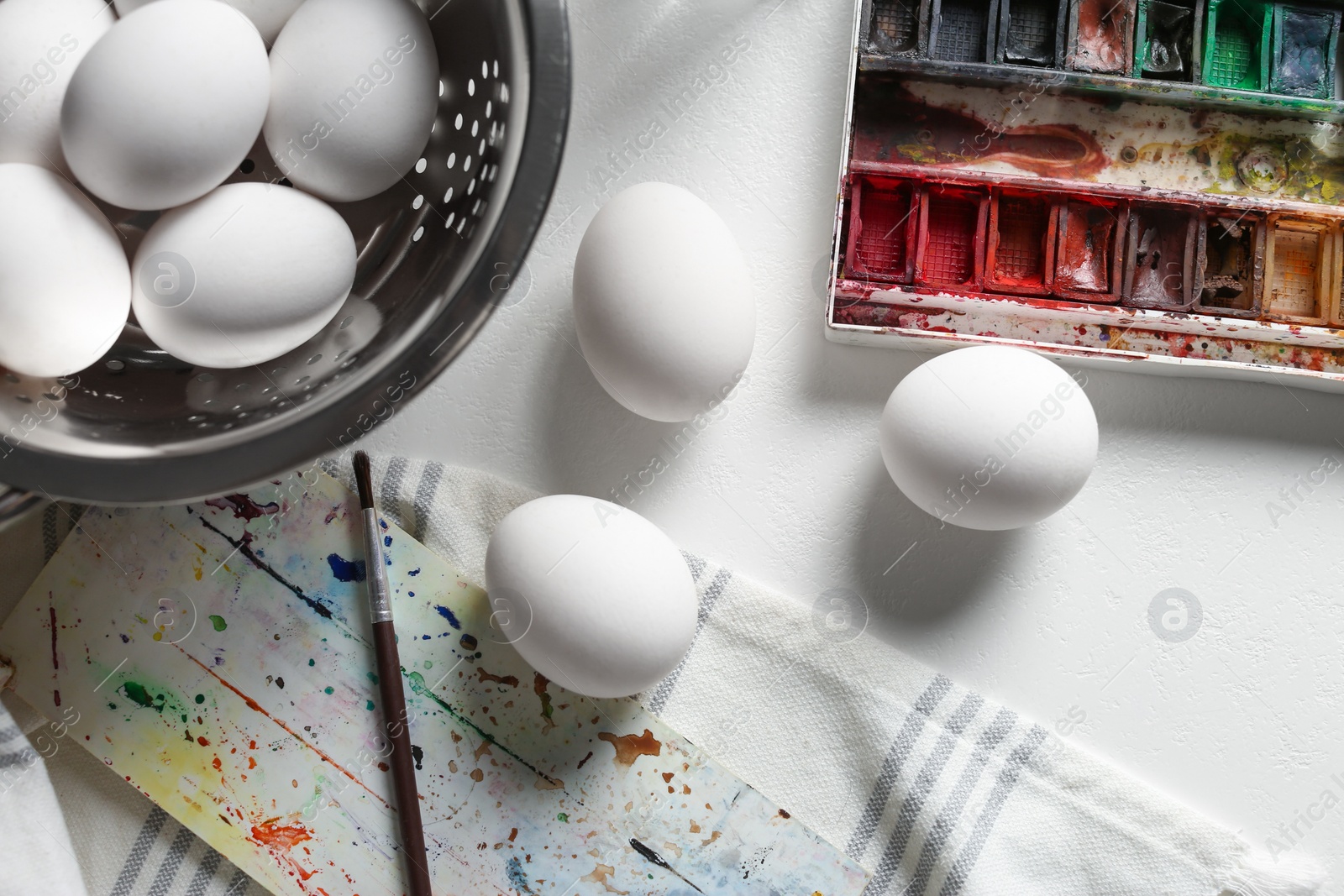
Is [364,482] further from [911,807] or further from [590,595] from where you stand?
[911,807]

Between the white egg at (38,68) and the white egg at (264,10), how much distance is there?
3 centimetres

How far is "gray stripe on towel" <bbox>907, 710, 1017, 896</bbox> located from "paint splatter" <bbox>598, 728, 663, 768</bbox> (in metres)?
0.24

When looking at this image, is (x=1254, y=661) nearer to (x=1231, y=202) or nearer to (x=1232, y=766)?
(x=1232, y=766)

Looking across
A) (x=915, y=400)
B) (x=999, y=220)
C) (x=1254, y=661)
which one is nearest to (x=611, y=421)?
(x=915, y=400)

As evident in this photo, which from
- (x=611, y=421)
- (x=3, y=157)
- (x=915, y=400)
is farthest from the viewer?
(x=611, y=421)

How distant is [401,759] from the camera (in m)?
0.83

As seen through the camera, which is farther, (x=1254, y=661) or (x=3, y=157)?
(x=1254, y=661)

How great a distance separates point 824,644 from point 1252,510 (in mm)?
409

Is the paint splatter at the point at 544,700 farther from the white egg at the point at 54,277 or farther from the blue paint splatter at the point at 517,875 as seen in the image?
the white egg at the point at 54,277

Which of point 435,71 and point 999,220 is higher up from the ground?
point 435,71

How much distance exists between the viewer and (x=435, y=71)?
728 mm

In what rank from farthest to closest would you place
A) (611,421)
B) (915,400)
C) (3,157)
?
(611,421) < (915,400) < (3,157)

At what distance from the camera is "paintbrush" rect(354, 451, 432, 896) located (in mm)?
826

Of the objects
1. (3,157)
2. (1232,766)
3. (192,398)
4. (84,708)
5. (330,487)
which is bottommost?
(1232,766)
